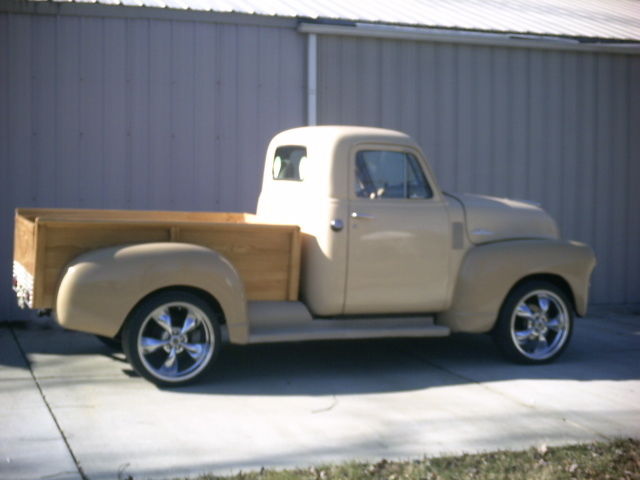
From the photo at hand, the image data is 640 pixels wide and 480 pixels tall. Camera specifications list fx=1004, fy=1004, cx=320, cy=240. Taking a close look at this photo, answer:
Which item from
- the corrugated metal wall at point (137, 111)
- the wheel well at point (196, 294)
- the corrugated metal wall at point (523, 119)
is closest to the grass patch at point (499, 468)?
the wheel well at point (196, 294)

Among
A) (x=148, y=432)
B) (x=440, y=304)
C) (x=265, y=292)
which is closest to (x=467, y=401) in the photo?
(x=440, y=304)

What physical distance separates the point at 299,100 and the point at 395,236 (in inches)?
137

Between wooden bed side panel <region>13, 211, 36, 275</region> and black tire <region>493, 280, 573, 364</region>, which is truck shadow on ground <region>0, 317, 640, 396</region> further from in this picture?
wooden bed side panel <region>13, 211, 36, 275</region>

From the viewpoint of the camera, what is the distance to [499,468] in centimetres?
551

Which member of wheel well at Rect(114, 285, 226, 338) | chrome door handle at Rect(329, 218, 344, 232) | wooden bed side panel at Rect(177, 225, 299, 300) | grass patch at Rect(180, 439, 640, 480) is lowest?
grass patch at Rect(180, 439, 640, 480)

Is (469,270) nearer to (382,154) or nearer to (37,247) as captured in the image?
(382,154)

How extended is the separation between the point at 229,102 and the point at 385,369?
3.83 meters

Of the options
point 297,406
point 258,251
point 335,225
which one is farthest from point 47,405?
point 335,225

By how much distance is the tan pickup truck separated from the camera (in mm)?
7105

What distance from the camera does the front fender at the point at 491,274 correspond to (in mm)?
8188

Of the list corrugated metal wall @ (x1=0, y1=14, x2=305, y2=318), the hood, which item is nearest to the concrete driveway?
the hood

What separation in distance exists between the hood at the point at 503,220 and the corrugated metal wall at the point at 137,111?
3.06 m

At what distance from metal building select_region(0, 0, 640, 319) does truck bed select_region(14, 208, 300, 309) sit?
2.26 m

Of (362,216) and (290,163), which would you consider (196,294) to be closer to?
(362,216)
